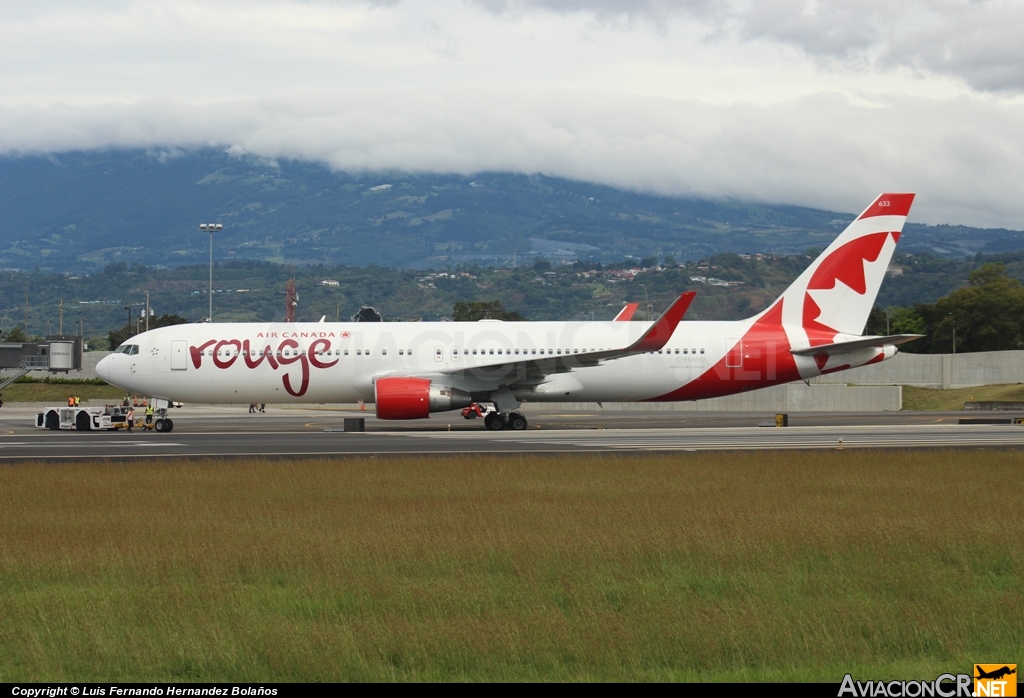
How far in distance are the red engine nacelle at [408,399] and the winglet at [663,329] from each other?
6811 millimetres

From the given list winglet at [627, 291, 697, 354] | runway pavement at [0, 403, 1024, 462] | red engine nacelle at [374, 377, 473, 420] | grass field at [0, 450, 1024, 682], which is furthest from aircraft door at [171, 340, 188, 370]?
grass field at [0, 450, 1024, 682]

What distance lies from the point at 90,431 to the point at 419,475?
23867 mm

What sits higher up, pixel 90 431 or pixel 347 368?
pixel 347 368

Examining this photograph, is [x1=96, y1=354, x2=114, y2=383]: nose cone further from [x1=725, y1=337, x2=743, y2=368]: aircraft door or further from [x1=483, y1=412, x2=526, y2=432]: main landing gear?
[x1=725, y1=337, x2=743, y2=368]: aircraft door

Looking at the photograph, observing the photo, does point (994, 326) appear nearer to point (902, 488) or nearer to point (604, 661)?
point (902, 488)

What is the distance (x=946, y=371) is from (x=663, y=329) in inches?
1761

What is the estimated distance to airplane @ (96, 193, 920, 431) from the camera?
39.5m

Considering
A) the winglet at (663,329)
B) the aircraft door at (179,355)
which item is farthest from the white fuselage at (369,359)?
the winglet at (663,329)

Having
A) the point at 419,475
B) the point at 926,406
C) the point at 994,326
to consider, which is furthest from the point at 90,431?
the point at 994,326

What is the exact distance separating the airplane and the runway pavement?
Answer: 154cm

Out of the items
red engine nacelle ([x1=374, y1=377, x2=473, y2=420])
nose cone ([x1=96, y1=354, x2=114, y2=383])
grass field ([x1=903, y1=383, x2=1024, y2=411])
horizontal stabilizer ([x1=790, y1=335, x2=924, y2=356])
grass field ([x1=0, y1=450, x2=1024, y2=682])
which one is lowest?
grass field ([x1=903, y1=383, x2=1024, y2=411])

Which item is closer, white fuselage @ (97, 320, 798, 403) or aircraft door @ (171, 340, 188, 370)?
white fuselage @ (97, 320, 798, 403)

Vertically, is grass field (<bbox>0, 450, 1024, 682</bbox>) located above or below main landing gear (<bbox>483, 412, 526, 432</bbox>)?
above

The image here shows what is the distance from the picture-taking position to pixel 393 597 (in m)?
11.2
